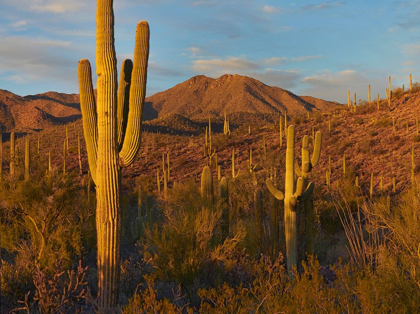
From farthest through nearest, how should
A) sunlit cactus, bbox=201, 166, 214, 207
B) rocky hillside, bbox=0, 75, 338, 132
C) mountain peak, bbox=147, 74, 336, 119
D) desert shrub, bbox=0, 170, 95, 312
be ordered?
mountain peak, bbox=147, 74, 336, 119, rocky hillside, bbox=0, 75, 338, 132, sunlit cactus, bbox=201, 166, 214, 207, desert shrub, bbox=0, 170, 95, 312

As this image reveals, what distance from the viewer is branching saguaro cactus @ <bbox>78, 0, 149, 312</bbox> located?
7.45 m

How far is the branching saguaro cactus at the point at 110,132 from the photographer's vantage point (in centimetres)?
745

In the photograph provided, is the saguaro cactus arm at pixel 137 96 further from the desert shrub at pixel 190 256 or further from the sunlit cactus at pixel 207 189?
the sunlit cactus at pixel 207 189

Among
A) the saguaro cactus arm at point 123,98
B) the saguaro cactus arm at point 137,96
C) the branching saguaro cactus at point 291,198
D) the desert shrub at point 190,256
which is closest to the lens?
the saguaro cactus arm at point 137,96

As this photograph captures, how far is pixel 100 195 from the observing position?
24.6 feet

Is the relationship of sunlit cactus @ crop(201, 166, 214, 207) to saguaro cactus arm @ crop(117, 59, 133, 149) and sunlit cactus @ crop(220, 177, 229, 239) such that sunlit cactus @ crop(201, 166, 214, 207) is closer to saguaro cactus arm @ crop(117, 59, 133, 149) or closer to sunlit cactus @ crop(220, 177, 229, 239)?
sunlit cactus @ crop(220, 177, 229, 239)

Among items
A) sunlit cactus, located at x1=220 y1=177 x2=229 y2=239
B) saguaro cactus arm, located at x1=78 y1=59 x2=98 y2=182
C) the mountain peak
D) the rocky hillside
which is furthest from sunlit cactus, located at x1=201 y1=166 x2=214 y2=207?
the mountain peak

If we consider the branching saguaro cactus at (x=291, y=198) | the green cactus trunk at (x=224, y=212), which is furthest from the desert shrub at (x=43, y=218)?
the branching saguaro cactus at (x=291, y=198)

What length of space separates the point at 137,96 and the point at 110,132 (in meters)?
0.86

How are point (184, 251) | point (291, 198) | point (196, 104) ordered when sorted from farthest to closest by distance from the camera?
point (196, 104) < point (291, 198) < point (184, 251)

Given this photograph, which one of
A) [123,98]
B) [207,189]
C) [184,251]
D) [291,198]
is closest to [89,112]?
[123,98]

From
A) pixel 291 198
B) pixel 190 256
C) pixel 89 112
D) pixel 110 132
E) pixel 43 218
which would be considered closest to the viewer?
pixel 110 132

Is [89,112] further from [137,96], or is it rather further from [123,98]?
[137,96]

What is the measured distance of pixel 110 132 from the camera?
25.0 feet
